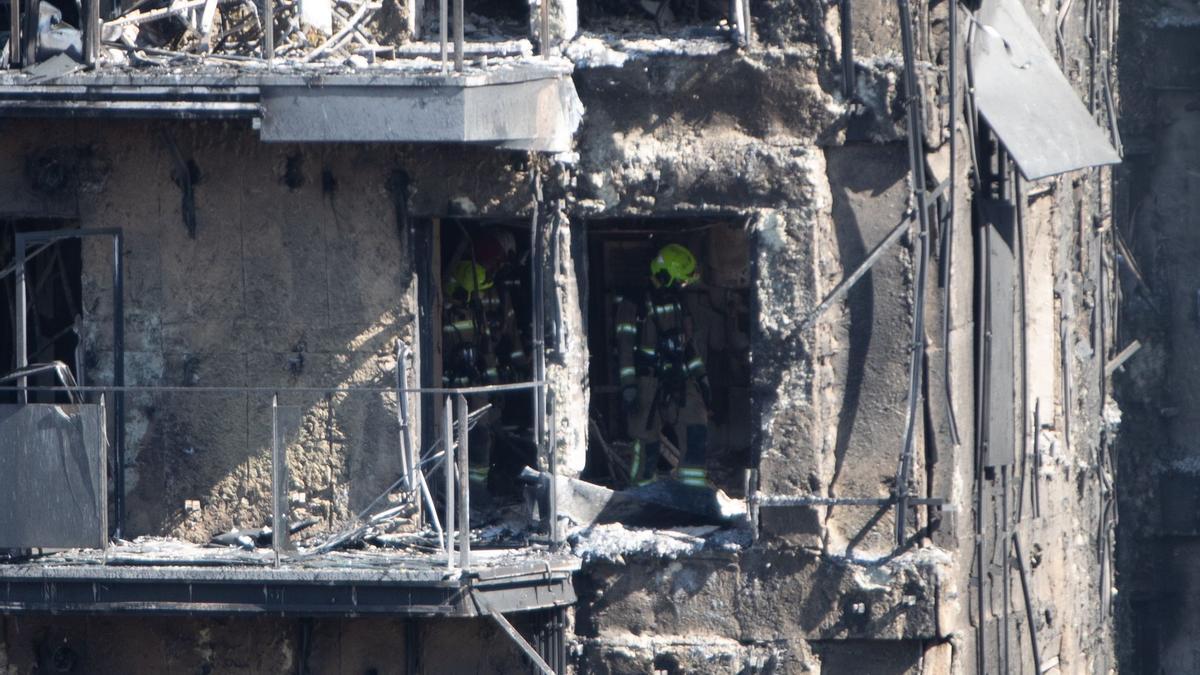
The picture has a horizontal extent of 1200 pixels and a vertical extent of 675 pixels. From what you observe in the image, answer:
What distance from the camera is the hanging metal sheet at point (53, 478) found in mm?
12609

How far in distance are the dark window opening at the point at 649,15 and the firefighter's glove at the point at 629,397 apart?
2267mm

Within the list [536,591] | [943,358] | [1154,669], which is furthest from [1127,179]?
[536,591]

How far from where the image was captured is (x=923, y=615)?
12.7m

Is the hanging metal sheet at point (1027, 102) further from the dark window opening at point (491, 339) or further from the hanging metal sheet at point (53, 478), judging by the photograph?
the hanging metal sheet at point (53, 478)

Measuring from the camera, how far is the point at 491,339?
14242 millimetres

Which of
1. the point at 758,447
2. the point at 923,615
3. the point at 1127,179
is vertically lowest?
the point at 923,615

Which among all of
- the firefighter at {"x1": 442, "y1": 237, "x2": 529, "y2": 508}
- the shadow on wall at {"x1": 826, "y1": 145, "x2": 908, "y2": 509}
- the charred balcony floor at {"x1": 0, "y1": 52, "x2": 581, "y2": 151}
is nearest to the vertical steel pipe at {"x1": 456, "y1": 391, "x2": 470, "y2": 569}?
the charred balcony floor at {"x1": 0, "y1": 52, "x2": 581, "y2": 151}

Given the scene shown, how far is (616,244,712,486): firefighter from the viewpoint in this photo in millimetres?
14102

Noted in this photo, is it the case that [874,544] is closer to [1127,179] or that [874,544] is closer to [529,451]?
[529,451]

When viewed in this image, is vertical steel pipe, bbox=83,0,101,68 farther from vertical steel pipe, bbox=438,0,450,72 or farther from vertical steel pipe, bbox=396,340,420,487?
vertical steel pipe, bbox=396,340,420,487

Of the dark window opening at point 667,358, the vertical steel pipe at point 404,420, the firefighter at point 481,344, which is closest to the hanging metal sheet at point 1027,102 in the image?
the dark window opening at point 667,358

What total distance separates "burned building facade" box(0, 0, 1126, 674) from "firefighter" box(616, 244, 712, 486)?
2.21 feet

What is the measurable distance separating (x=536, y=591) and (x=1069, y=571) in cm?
443

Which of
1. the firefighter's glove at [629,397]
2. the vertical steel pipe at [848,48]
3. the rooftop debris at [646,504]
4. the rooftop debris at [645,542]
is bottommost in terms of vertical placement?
the rooftop debris at [645,542]
